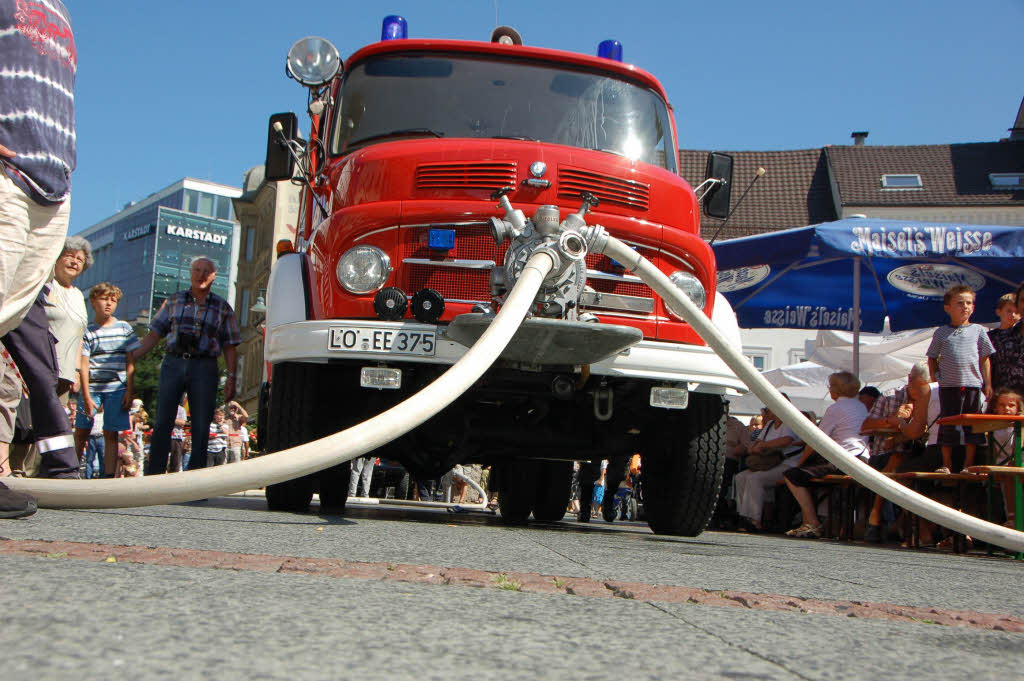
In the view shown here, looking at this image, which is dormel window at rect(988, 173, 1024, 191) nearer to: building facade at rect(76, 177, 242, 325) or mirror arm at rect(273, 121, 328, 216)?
mirror arm at rect(273, 121, 328, 216)

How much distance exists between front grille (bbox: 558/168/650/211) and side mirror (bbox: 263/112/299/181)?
195 centimetres

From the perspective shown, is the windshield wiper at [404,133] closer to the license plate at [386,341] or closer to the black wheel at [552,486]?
the license plate at [386,341]

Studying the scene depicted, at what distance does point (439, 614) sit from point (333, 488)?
436cm

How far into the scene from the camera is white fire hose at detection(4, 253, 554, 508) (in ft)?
8.84

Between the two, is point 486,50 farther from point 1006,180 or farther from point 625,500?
point 1006,180

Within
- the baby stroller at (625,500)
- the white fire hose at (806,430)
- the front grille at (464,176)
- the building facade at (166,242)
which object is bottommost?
the baby stroller at (625,500)

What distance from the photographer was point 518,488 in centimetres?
831

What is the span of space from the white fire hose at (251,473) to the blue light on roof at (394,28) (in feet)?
12.0

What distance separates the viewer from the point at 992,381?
7.72 metres

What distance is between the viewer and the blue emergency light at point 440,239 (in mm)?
5157

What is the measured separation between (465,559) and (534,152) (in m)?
2.71

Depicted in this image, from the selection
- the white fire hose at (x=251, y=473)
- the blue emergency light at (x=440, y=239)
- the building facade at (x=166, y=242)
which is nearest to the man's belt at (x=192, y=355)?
the blue emergency light at (x=440, y=239)

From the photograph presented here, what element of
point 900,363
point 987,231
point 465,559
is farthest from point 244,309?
point 465,559

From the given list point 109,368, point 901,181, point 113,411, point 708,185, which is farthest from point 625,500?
point 901,181
